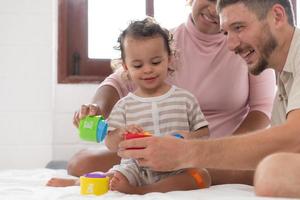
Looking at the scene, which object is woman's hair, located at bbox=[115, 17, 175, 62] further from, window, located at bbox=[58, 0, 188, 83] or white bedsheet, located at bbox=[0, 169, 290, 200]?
window, located at bbox=[58, 0, 188, 83]

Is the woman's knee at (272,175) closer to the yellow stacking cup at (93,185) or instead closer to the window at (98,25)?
the yellow stacking cup at (93,185)

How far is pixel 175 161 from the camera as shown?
1195 mm

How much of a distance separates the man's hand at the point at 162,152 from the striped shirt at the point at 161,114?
246 millimetres

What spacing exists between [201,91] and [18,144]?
99cm

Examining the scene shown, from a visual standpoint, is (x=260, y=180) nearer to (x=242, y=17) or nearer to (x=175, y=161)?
(x=175, y=161)

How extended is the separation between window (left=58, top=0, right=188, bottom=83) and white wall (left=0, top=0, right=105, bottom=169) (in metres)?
0.14

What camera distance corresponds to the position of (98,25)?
246 cm

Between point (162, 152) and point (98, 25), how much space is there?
1.41 m

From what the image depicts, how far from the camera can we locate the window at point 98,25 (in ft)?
7.92

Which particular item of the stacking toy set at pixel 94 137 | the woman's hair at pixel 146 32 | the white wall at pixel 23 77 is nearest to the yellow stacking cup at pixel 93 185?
the stacking toy set at pixel 94 137

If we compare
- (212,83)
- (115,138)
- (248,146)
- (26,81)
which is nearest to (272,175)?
(248,146)

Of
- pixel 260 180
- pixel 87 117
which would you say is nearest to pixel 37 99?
pixel 87 117

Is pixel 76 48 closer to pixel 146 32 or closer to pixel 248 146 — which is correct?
pixel 146 32

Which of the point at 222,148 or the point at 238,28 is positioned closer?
the point at 222,148
